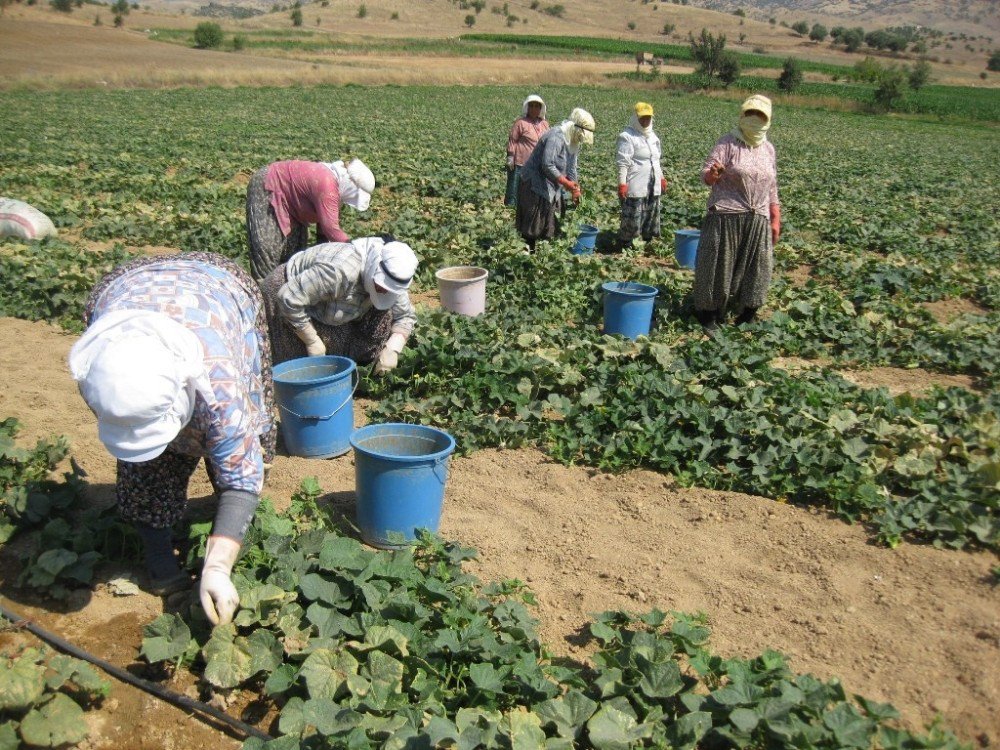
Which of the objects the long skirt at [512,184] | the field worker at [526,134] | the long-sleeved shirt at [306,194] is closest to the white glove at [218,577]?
the long-sleeved shirt at [306,194]

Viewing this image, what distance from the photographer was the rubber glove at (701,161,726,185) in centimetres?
572

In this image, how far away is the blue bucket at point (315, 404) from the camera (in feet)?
13.0

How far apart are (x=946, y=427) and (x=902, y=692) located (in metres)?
2.10

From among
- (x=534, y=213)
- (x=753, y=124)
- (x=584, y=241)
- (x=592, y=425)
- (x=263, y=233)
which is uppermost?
(x=753, y=124)

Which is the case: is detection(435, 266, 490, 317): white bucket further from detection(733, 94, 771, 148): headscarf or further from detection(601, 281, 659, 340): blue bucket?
detection(733, 94, 771, 148): headscarf

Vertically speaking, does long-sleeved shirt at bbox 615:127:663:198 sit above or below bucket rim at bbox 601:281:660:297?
above

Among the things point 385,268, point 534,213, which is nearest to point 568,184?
point 534,213

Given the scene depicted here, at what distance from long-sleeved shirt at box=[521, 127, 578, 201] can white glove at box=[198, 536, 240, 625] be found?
18.4 ft

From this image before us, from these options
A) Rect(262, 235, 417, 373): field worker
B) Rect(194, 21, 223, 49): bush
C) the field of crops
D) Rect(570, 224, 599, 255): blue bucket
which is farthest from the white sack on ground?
Rect(194, 21, 223, 49): bush

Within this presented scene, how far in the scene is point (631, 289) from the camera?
246 inches

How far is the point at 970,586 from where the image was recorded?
3164mm

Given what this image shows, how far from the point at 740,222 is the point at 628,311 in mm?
1112

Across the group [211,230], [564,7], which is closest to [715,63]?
[211,230]

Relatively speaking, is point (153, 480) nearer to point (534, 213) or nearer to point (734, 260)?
point (734, 260)
